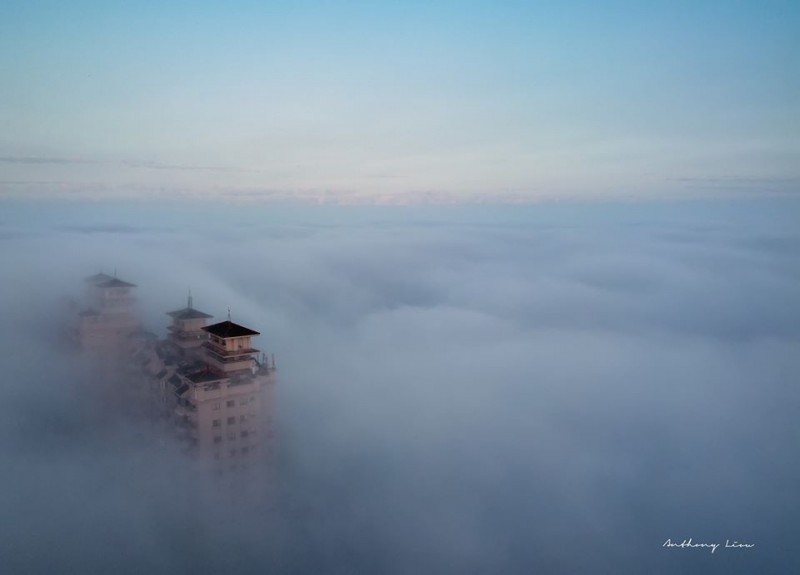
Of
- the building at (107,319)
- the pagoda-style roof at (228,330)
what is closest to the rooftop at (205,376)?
the pagoda-style roof at (228,330)

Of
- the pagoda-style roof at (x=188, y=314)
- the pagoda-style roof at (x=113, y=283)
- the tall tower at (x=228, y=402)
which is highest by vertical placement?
the pagoda-style roof at (x=113, y=283)

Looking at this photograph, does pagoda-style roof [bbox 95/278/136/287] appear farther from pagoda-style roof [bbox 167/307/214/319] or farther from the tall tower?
the tall tower

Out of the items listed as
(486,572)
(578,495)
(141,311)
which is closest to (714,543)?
(578,495)

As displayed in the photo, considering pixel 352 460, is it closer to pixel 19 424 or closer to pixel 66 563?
pixel 66 563

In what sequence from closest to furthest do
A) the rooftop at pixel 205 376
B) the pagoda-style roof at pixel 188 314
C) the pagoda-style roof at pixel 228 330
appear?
the rooftop at pixel 205 376 < the pagoda-style roof at pixel 228 330 < the pagoda-style roof at pixel 188 314

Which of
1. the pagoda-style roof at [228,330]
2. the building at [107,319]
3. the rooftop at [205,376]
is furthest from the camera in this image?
the building at [107,319]

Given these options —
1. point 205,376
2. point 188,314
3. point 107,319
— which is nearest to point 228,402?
point 205,376

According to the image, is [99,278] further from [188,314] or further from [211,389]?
[211,389]

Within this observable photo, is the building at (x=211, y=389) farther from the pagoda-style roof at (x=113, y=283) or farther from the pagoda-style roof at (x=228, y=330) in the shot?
the pagoda-style roof at (x=113, y=283)
